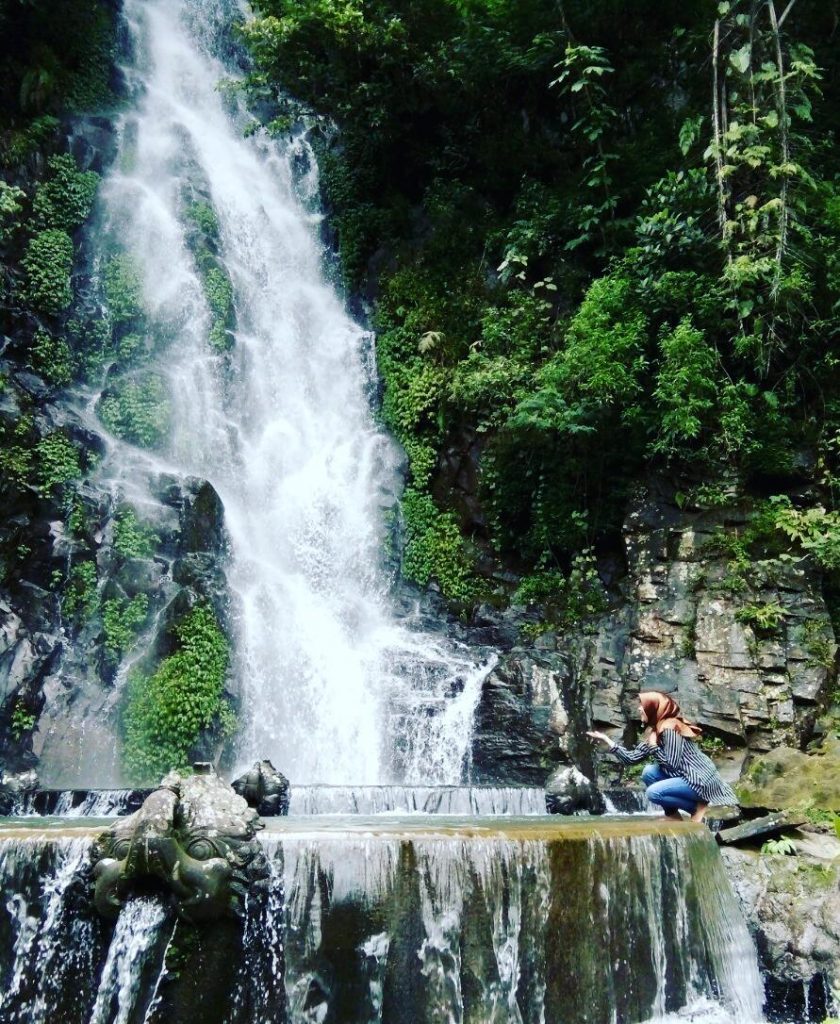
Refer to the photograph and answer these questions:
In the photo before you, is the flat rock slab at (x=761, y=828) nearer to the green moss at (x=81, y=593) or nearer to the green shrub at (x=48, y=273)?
the green moss at (x=81, y=593)

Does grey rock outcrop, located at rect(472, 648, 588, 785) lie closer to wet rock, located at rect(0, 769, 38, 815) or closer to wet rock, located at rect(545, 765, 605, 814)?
wet rock, located at rect(545, 765, 605, 814)

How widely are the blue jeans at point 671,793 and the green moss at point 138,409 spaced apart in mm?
8604

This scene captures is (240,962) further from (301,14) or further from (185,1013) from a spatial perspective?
Answer: (301,14)

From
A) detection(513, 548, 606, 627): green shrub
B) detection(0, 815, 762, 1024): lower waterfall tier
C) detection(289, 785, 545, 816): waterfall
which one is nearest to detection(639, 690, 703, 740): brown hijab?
detection(0, 815, 762, 1024): lower waterfall tier

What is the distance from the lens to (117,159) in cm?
1482

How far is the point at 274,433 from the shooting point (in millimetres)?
13508

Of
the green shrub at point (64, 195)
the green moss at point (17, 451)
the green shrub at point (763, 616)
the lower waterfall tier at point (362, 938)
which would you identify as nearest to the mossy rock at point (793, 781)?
the green shrub at point (763, 616)

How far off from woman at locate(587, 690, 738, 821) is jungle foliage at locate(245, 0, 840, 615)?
14.2 feet

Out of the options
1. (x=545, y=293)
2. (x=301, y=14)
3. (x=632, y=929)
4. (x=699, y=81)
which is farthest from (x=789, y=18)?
(x=632, y=929)

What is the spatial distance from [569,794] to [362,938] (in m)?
3.10

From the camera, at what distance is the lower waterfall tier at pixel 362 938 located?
4.62 m

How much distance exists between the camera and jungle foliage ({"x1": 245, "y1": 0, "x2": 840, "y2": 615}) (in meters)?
10.5

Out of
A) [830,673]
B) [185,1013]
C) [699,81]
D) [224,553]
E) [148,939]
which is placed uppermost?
[699,81]

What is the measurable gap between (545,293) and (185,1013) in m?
11.7
